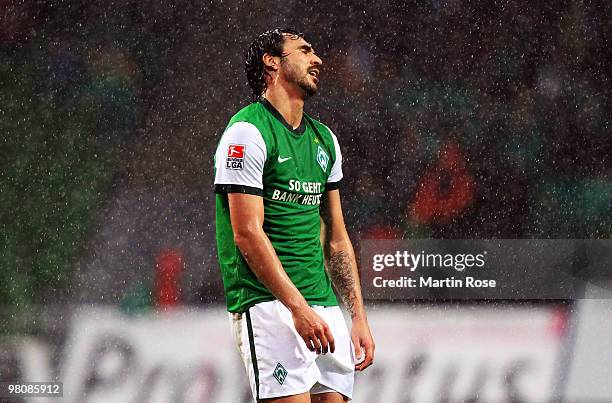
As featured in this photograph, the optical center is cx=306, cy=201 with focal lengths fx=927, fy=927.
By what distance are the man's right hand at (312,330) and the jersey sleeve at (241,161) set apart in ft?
1.21

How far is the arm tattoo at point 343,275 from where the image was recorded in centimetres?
286

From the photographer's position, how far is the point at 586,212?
5.19m

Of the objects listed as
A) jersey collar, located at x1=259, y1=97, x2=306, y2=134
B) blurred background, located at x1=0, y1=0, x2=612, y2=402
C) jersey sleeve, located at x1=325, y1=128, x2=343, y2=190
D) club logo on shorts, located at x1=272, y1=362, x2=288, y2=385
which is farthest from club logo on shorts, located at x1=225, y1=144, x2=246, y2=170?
blurred background, located at x1=0, y1=0, x2=612, y2=402

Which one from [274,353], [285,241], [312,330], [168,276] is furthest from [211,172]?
[312,330]

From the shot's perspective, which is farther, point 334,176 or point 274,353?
point 334,176

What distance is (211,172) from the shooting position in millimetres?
5262

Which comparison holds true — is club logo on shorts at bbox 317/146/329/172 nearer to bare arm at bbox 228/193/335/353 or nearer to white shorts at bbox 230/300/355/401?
bare arm at bbox 228/193/335/353

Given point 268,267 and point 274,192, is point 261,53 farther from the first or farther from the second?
point 268,267

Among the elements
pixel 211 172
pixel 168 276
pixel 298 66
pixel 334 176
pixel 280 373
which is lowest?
pixel 168 276

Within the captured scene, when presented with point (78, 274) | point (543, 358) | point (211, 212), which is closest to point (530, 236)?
point (543, 358)

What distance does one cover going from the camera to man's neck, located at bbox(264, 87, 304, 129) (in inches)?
109

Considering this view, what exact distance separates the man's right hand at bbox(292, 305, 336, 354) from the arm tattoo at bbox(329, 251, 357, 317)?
0.41 meters

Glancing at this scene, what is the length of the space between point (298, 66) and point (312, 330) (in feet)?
2.73

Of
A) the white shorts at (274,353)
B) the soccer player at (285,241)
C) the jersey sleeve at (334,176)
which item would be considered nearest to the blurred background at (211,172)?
the jersey sleeve at (334,176)
